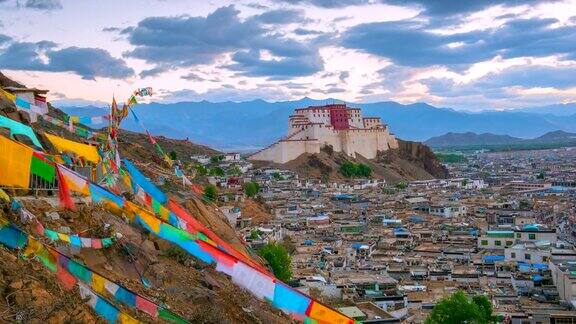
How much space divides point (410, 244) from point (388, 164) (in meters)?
51.5

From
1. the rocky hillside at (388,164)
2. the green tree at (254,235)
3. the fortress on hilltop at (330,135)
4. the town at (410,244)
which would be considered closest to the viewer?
the town at (410,244)

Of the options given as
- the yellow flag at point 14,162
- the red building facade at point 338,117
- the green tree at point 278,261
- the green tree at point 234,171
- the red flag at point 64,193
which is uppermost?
the red building facade at point 338,117

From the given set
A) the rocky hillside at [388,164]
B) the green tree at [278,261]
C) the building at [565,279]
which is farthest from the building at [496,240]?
the rocky hillside at [388,164]

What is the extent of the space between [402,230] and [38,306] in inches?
1451

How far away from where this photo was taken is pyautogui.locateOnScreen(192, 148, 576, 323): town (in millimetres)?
25766

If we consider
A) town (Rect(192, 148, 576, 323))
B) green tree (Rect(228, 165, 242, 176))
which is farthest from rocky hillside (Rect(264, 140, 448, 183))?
green tree (Rect(228, 165, 242, 176))

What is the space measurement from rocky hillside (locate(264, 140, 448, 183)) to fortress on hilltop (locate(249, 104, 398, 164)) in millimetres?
923

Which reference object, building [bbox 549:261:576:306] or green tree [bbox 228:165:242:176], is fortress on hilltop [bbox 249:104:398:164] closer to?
green tree [bbox 228:165:242:176]

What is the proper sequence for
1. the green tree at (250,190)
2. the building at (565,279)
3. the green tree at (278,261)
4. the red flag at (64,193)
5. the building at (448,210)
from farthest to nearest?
the building at (448,210)
the green tree at (250,190)
the green tree at (278,261)
the building at (565,279)
the red flag at (64,193)

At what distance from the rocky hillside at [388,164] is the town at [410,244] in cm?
620

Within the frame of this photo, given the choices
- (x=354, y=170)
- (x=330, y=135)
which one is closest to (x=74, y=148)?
(x=354, y=170)

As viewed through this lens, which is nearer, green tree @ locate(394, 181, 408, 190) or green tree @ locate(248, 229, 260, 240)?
green tree @ locate(248, 229, 260, 240)

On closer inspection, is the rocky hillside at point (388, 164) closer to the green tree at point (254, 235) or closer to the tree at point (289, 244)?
the tree at point (289, 244)

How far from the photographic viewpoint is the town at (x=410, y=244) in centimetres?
2577
